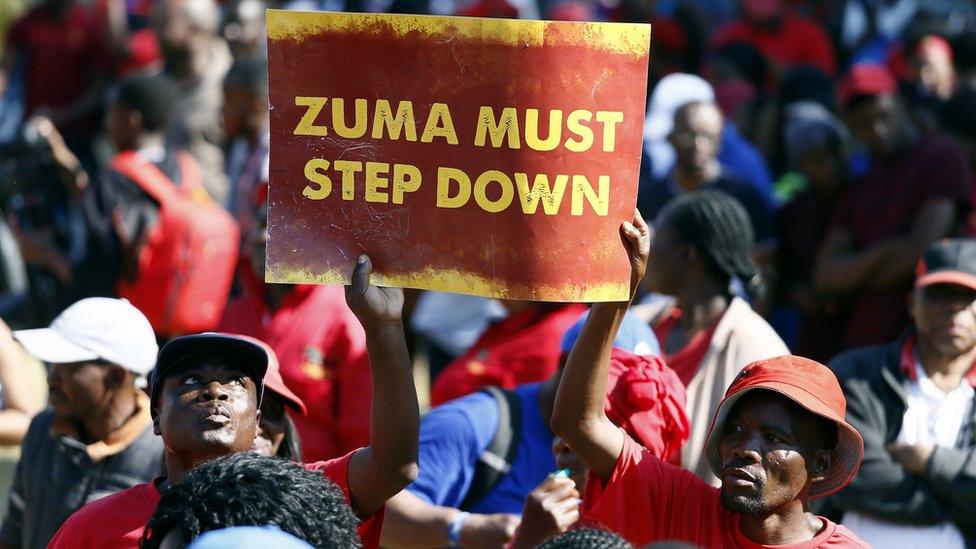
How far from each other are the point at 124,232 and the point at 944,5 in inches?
221

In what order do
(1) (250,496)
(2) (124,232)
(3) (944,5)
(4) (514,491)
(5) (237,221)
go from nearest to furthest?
1. (1) (250,496)
2. (4) (514,491)
3. (2) (124,232)
4. (5) (237,221)
5. (3) (944,5)

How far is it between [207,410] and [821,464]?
4.62 feet

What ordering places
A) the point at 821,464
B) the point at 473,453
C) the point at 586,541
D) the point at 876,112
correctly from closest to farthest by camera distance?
the point at 586,541, the point at 821,464, the point at 473,453, the point at 876,112

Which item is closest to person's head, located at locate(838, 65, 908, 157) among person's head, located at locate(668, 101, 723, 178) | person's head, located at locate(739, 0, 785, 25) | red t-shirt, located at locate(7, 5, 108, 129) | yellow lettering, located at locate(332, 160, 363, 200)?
person's head, located at locate(668, 101, 723, 178)

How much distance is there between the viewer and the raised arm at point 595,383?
356cm

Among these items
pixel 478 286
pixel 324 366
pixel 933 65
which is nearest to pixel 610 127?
pixel 478 286

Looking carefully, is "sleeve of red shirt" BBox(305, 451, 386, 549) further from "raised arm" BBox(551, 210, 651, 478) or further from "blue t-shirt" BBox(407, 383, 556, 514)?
"blue t-shirt" BBox(407, 383, 556, 514)

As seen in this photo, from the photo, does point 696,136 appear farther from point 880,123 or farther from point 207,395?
point 207,395

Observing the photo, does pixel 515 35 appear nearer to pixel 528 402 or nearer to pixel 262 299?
pixel 528 402

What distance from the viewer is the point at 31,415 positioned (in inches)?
209

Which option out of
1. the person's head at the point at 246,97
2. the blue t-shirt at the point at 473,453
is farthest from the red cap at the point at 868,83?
the blue t-shirt at the point at 473,453

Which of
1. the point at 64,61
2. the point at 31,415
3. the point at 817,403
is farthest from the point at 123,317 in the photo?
the point at 64,61

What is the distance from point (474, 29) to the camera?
3525 mm

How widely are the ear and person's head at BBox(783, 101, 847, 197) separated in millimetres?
3707
